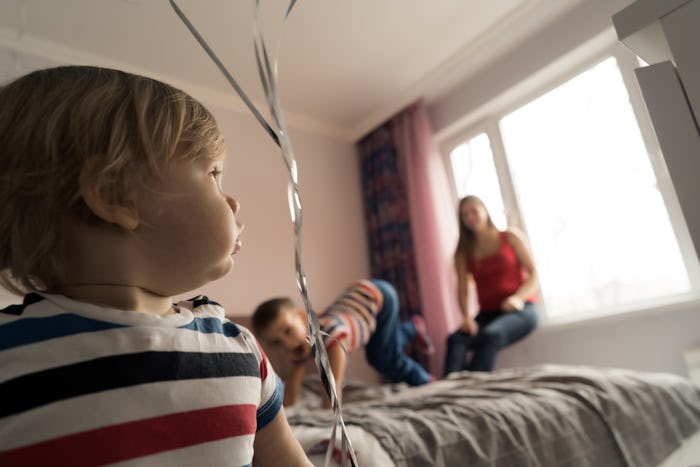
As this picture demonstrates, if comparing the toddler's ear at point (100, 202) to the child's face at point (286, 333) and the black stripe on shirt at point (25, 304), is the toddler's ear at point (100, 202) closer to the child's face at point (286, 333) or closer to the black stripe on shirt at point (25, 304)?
the black stripe on shirt at point (25, 304)

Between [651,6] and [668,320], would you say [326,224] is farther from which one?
[651,6]

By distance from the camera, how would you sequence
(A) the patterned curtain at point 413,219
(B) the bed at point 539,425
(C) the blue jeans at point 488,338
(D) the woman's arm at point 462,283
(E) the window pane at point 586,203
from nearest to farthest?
(B) the bed at point 539,425 → (E) the window pane at point 586,203 → (C) the blue jeans at point 488,338 → (D) the woman's arm at point 462,283 → (A) the patterned curtain at point 413,219

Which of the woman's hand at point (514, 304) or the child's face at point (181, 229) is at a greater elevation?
the child's face at point (181, 229)

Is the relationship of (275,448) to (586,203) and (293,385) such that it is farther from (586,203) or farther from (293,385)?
(586,203)

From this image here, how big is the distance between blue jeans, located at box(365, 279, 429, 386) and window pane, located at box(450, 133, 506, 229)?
737mm

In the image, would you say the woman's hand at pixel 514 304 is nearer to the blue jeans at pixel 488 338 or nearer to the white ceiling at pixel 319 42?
the blue jeans at pixel 488 338

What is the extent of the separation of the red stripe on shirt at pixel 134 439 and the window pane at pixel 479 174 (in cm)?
218

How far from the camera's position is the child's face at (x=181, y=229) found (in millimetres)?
462

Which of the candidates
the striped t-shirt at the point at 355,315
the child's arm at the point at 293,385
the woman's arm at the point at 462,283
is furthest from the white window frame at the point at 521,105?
the child's arm at the point at 293,385

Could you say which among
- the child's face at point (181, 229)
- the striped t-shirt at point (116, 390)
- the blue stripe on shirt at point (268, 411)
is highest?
the child's face at point (181, 229)

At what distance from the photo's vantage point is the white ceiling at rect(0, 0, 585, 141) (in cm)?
87

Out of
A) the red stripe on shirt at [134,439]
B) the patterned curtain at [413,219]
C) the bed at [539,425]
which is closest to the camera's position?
the red stripe on shirt at [134,439]

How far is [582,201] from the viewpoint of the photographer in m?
2.13

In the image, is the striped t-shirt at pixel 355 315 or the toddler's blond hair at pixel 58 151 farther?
the striped t-shirt at pixel 355 315
